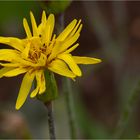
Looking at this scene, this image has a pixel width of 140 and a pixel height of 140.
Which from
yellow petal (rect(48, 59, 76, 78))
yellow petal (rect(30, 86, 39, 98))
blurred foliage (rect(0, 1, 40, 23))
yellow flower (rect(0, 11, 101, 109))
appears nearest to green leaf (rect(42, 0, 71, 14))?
yellow flower (rect(0, 11, 101, 109))

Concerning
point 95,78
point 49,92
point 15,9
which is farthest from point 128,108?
point 95,78

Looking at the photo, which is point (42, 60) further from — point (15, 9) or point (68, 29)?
point (15, 9)

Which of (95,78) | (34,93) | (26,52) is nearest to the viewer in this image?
(34,93)

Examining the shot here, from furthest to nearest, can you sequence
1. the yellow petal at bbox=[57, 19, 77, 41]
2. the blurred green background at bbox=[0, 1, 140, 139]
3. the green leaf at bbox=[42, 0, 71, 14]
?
the blurred green background at bbox=[0, 1, 140, 139] → the green leaf at bbox=[42, 0, 71, 14] → the yellow petal at bbox=[57, 19, 77, 41]

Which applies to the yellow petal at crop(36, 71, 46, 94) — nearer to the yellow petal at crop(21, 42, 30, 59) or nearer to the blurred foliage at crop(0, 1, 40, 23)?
the yellow petal at crop(21, 42, 30, 59)

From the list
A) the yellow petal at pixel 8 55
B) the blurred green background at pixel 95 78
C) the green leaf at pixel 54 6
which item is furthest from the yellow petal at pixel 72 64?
the blurred green background at pixel 95 78

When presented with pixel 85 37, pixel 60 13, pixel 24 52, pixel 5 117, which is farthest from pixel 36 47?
pixel 85 37

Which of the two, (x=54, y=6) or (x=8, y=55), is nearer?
(x=8, y=55)

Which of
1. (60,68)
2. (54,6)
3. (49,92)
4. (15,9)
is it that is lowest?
(49,92)
